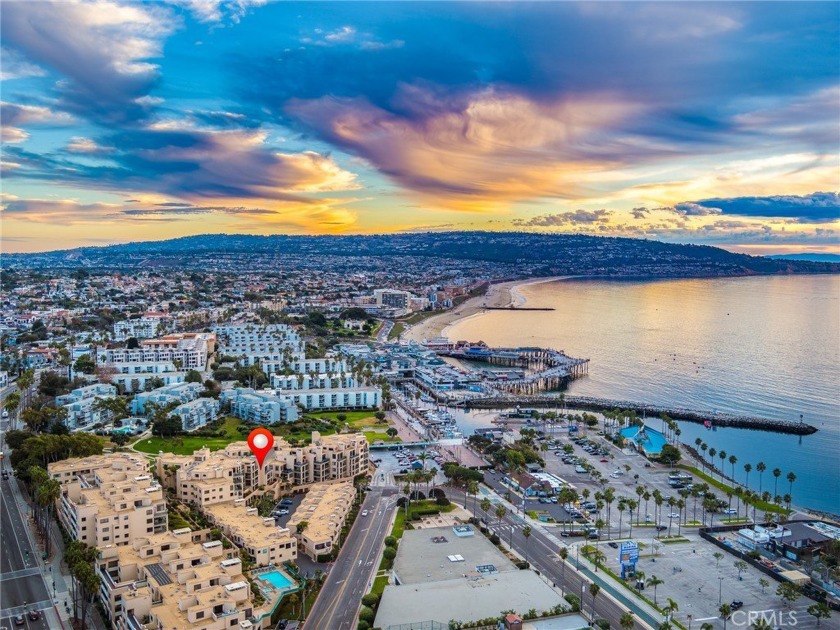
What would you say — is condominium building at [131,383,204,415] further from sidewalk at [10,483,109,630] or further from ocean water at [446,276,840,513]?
ocean water at [446,276,840,513]

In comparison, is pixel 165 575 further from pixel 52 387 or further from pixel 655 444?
pixel 52 387

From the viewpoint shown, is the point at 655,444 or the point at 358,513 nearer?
the point at 358,513

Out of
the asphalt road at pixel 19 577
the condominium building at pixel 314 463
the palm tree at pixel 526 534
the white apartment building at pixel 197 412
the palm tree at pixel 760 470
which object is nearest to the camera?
the asphalt road at pixel 19 577

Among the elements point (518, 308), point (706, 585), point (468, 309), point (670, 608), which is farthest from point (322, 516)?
point (518, 308)

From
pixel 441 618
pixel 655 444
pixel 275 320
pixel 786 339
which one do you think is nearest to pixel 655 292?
pixel 786 339

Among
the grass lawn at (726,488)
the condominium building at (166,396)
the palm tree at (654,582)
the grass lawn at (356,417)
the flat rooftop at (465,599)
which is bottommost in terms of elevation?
the grass lawn at (726,488)

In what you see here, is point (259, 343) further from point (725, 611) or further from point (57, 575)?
point (725, 611)

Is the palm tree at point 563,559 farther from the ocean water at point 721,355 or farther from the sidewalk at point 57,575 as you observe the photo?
the ocean water at point 721,355

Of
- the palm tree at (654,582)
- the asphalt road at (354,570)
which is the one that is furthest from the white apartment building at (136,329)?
the palm tree at (654,582)
